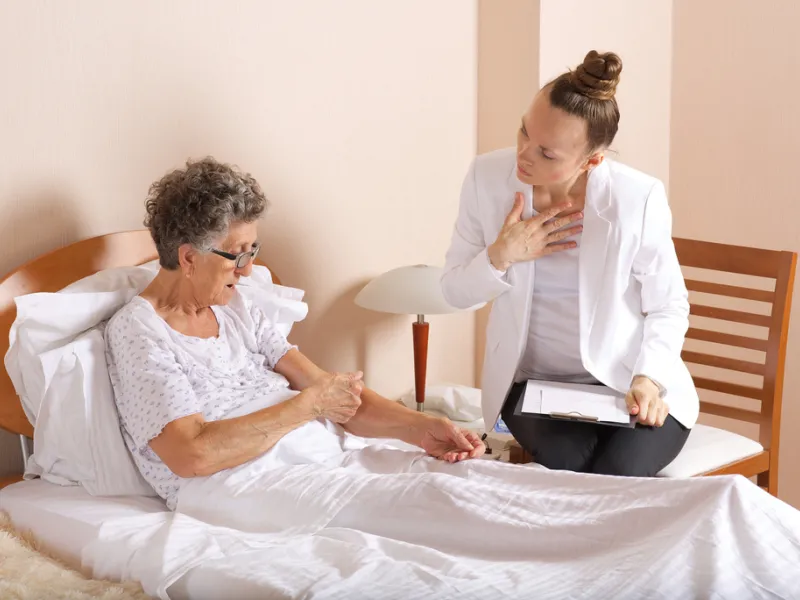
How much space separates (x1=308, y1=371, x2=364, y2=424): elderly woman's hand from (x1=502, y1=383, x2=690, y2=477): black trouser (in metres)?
0.38

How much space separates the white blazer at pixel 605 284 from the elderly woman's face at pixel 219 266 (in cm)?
53

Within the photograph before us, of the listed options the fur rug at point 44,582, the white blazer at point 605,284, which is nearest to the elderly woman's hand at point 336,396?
the white blazer at point 605,284

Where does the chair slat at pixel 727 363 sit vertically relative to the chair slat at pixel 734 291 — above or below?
below

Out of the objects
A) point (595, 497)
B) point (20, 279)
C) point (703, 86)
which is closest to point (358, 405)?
point (595, 497)

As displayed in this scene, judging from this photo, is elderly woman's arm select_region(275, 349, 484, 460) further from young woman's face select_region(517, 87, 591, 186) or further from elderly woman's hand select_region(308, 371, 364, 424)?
young woman's face select_region(517, 87, 591, 186)

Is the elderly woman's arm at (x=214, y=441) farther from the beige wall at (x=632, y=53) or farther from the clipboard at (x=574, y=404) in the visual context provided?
the beige wall at (x=632, y=53)

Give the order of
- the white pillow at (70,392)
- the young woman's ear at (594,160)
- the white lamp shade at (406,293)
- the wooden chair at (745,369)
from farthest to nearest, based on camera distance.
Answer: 1. the white lamp shade at (406,293)
2. the wooden chair at (745,369)
3. the young woman's ear at (594,160)
4. the white pillow at (70,392)

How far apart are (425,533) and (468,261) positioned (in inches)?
31.9

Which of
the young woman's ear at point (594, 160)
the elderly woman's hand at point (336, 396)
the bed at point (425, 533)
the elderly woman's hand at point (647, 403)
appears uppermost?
the young woman's ear at point (594, 160)

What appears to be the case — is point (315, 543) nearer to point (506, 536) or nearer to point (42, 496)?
point (506, 536)

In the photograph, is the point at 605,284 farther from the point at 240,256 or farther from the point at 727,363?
the point at 240,256

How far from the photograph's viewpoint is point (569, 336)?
224cm

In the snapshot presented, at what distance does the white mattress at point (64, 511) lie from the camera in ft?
5.83

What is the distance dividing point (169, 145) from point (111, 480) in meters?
0.86
